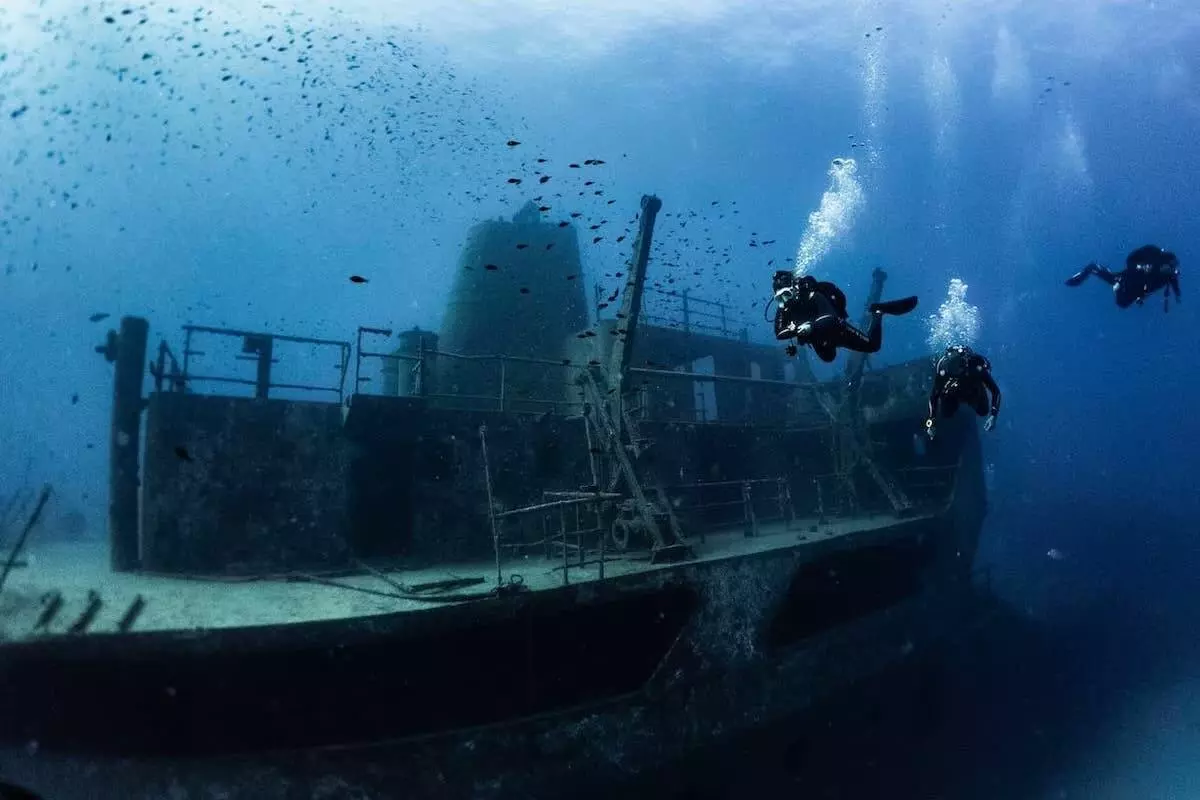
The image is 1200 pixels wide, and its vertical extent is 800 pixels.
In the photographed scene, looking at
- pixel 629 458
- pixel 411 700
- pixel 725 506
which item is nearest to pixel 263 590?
pixel 411 700

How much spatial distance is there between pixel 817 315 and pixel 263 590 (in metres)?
7.52

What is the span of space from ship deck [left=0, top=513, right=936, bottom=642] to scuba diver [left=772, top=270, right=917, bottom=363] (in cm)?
399

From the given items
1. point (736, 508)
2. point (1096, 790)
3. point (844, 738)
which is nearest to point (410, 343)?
point (736, 508)

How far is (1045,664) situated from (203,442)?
66.5 ft

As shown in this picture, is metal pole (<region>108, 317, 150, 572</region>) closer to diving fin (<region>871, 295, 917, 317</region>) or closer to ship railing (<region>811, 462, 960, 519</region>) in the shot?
diving fin (<region>871, 295, 917, 317</region>)

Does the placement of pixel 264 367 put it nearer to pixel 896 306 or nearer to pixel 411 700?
pixel 411 700

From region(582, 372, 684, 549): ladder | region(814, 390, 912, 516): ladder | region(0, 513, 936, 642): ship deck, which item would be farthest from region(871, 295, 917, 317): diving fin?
region(814, 390, 912, 516): ladder

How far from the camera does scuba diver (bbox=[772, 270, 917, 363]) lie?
4.64m

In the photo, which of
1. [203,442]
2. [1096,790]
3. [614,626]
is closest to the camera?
[614,626]

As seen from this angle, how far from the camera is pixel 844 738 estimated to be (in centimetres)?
980

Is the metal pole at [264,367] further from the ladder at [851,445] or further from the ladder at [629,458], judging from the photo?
the ladder at [851,445]

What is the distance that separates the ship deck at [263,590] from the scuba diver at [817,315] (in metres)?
3.99

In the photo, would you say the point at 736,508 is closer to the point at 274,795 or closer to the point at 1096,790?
the point at 1096,790

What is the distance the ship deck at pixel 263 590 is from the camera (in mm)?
6129
